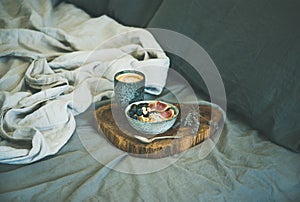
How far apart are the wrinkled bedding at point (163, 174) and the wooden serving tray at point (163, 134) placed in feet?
0.06

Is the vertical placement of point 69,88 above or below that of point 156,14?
below

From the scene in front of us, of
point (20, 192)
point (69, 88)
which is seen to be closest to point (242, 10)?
point (69, 88)

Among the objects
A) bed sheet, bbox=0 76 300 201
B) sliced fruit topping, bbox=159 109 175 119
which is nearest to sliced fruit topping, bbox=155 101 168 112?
sliced fruit topping, bbox=159 109 175 119

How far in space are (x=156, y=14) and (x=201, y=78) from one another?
0.32m

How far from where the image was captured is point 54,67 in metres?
1.20

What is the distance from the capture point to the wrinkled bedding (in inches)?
31.9

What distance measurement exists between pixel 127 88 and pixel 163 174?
23cm

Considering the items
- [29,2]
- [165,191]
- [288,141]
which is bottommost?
[29,2]

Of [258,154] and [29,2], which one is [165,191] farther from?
[29,2]

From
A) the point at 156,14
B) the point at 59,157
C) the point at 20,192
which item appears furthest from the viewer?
the point at 156,14

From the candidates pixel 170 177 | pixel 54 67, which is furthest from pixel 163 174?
pixel 54 67

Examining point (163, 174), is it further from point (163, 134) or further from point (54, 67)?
point (54, 67)

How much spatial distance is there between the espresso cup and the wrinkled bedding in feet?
0.34

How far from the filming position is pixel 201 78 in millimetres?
1141
